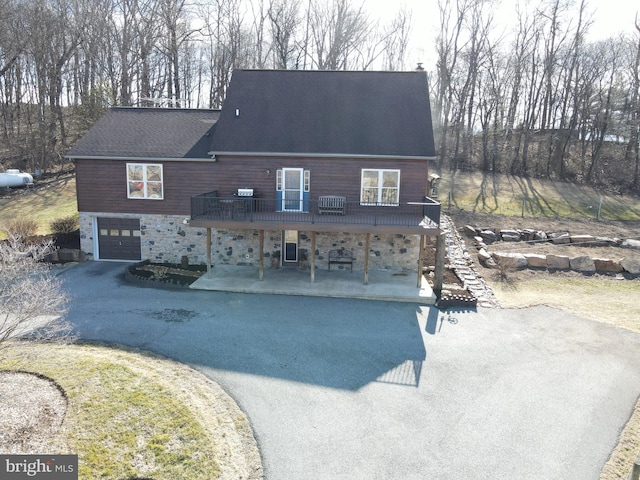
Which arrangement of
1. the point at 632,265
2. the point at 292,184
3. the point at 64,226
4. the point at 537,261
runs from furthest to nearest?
1. the point at 64,226
2. the point at 537,261
3. the point at 632,265
4. the point at 292,184

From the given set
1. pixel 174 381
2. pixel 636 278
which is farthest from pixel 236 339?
pixel 636 278

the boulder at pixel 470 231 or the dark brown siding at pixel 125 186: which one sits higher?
the dark brown siding at pixel 125 186

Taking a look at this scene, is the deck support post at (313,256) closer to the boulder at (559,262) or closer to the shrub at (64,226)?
the boulder at (559,262)

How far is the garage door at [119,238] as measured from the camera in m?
17.4

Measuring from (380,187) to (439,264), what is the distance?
368 centimetres

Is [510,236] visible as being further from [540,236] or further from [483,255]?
[483,255]

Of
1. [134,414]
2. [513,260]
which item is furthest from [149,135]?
[513,260]

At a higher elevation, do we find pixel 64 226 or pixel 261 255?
pixel 64 226

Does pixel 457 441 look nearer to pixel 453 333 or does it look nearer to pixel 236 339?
pixel 453 333

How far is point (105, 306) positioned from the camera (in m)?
12.6

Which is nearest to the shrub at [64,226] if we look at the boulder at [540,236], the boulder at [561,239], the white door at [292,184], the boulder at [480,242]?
the white door at [292,184]

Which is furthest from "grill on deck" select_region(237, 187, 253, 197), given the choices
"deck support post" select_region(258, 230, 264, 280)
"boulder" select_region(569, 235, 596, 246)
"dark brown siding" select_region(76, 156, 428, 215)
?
"boulder" select_region(569, 235, 596, 246)

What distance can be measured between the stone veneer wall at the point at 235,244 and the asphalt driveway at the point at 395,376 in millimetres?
3154

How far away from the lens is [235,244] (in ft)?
55.9
